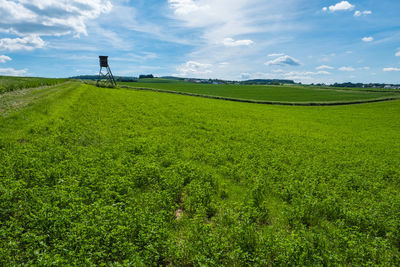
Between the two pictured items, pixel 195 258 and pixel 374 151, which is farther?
pixel 374 151

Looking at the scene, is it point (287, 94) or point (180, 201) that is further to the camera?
point (287, 94)

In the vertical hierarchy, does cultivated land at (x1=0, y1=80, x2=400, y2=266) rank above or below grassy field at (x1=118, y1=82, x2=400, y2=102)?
below

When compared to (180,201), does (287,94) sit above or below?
above

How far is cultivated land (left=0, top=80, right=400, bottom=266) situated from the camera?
585cm

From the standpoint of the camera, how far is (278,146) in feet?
61.4

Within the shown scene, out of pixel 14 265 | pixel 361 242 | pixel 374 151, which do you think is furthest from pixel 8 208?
pixel 374 151

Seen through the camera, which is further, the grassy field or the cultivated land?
the grassy field

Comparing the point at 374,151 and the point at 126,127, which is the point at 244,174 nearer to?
the point at 126,127

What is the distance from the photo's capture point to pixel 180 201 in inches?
372

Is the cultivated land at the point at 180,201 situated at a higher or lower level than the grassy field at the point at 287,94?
lower

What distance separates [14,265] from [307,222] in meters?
9.74

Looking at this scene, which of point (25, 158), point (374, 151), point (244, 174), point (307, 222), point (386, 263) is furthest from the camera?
point (374, 151)

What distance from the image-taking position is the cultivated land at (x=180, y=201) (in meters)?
5.85

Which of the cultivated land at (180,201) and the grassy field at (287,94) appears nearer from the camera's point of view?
the cultivated land at (180,201)
